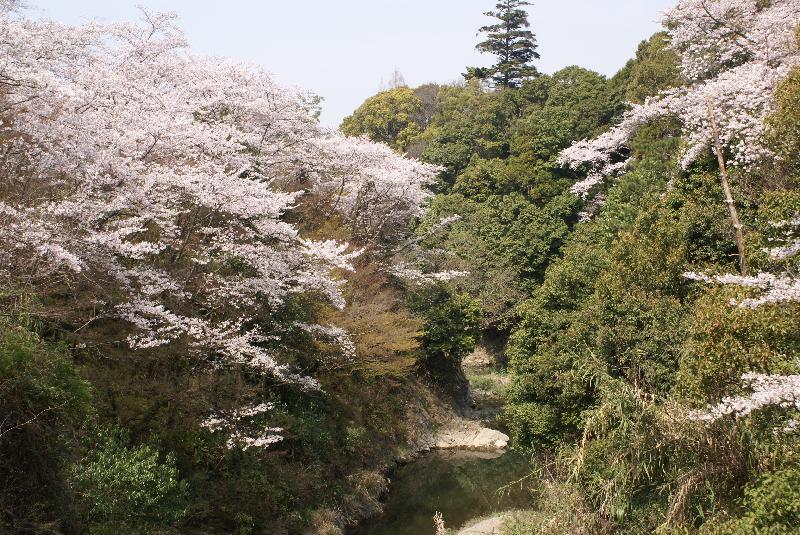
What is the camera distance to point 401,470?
1955 cm

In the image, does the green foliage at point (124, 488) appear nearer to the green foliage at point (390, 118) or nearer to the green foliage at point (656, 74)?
the green foliage at point (656, 74)

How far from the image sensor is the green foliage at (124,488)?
29.1 feet

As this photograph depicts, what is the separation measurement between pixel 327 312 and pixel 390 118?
30416mm

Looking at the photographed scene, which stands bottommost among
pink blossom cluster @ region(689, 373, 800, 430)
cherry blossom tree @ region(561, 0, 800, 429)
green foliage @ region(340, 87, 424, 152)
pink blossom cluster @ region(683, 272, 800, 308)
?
pink blossom cluster @ region(689, 373, 800, 430)

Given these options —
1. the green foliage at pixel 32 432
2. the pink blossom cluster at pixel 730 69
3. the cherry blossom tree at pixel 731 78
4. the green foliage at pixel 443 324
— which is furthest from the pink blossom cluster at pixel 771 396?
the green foliage at pixel 443 324

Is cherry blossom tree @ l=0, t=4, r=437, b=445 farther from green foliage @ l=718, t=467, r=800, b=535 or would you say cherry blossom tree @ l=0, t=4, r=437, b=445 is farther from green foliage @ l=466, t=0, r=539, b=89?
green foliage @ l=466, t=0, r=539, b=89

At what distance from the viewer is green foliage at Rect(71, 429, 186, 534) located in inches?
349

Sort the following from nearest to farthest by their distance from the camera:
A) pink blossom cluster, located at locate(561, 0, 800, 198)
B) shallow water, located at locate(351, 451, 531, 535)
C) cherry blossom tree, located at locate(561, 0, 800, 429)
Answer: cherry blossom tree, located at locate(561, 0, 800, 429), pink blossom cluster, located at locate(561, 0, 800, 198), shallow water, located at locate(351, 451, 531, 535)

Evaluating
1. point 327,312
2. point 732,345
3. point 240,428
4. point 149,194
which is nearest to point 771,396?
point 732,345

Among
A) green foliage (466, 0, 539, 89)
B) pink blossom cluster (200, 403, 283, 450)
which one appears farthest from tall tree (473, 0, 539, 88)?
→ pink blossom cluster (200, 403, 283, 450)

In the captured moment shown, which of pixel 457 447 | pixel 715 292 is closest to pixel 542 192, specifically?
pixel 457 447

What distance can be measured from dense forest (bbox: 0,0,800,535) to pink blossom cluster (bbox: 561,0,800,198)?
0.30ft

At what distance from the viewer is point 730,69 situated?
17438 mm

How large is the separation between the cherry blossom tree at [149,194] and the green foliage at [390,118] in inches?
991
